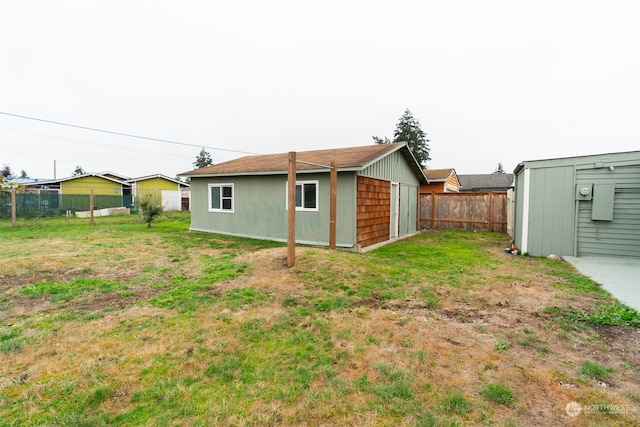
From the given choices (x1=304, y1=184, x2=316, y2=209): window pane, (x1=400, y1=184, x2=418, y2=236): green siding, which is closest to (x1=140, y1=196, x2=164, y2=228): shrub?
(x1=304, y1=184, x2=316, y2=209): window pane

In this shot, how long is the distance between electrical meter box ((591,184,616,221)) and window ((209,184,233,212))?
1152cm

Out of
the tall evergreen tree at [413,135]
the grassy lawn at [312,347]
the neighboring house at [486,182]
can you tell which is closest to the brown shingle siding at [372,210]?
the grassy lawn at [312,347]

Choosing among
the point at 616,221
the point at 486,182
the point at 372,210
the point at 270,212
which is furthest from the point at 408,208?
the point at 486,182

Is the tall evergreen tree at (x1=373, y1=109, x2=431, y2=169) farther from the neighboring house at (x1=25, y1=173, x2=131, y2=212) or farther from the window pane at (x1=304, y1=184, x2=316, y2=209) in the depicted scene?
the window pane at (x1=304, y1=184, x2=316, y2=209)

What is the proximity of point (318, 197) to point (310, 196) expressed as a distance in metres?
0.35

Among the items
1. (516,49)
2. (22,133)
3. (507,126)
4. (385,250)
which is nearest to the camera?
(385,250)

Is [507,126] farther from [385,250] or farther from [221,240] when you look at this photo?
[221,240]

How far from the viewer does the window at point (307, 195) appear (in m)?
9.80

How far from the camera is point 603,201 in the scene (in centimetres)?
743

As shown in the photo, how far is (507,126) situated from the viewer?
2400 cm

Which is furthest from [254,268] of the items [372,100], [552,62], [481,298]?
[372,100]

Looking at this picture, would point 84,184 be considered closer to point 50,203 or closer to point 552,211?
point 50,203

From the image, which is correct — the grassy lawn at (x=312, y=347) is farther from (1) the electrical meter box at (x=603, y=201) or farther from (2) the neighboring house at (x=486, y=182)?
(2) the neighboring house at (x=486, y=182)

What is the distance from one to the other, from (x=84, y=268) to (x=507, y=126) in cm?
2802
